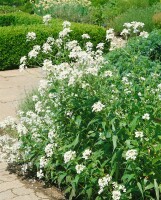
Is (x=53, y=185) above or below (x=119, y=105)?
below

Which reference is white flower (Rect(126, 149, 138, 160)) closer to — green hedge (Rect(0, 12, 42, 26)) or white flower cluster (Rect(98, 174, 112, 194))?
white flower cluster (Rect(98, 174, 112, 194))

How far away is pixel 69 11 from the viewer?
16766 mm

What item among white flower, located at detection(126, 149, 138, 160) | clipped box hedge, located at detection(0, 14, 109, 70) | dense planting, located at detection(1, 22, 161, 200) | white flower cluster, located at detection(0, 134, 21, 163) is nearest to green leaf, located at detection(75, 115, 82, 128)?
→ dense planting, located at detection(1, 22, 161, 200)

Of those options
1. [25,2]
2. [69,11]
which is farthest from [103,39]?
[25,2]

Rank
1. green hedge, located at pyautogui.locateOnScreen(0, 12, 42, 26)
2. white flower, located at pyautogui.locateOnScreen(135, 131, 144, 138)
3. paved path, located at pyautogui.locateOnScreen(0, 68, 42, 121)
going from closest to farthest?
white flower, located at pyautogui.locateOnScreen(135, 131, 144, 138) < paved path, located at pyautogui.locateOnScreen(0, 68, 42, 121) < green hedge, located at pyautogui.locateOnScreen(0, 12, 42, 26)

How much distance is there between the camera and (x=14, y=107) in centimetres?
788

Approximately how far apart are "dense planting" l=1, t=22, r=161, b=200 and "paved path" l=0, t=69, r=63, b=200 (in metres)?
0.18

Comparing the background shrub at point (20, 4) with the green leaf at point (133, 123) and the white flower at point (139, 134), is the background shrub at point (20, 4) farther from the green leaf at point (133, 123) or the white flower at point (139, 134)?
the white flower at point (139, 134)

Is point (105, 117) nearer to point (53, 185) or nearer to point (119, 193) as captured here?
point (119, 193)

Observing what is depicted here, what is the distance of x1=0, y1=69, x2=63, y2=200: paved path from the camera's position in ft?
16.2

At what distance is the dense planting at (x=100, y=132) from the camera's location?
4273mm

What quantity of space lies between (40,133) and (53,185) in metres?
0.51

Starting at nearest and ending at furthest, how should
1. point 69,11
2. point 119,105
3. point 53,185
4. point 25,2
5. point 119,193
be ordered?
point 119,193, point 119,105, point 53,185, point 69,11, point 25,2

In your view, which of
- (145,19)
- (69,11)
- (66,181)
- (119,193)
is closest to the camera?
(119,193)
